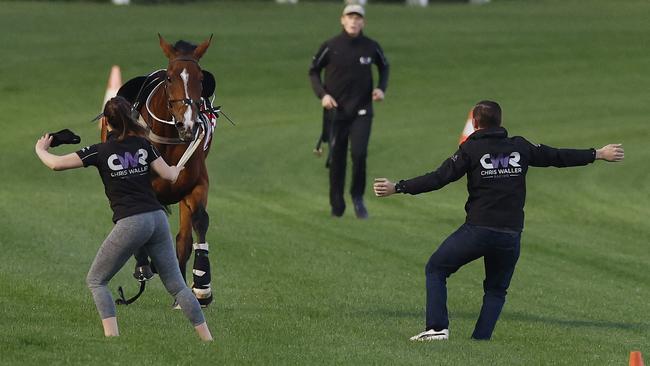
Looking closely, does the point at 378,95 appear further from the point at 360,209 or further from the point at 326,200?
the point at 326,200

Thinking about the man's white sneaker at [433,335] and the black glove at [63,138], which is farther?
the man's white sneaker at [433,335]

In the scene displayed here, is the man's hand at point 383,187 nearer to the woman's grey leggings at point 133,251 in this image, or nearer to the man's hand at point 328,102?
the woman's grey leggings at point 133,251

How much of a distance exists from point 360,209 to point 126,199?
9.82 meters

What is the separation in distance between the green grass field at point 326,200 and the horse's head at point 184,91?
4.62 ft

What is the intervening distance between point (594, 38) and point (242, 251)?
30.3 meters

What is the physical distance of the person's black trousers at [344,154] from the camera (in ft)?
65.5

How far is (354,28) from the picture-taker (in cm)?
1997

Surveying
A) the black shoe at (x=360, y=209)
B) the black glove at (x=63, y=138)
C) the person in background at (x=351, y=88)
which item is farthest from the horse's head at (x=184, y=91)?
the black shoe at (x=360, y=209)

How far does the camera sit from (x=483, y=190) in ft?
36.8

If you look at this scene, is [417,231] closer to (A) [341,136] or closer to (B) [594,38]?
(A) [341,136]

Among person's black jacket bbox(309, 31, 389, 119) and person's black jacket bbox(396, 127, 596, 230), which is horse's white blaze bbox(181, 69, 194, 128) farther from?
Answer: person's black jacket bbox(309, 31, 389, 119)

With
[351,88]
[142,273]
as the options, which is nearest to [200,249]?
[142,273]

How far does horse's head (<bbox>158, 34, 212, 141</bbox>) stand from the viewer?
A: 39.2 ft

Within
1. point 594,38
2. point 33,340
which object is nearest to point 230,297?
point 33,340
